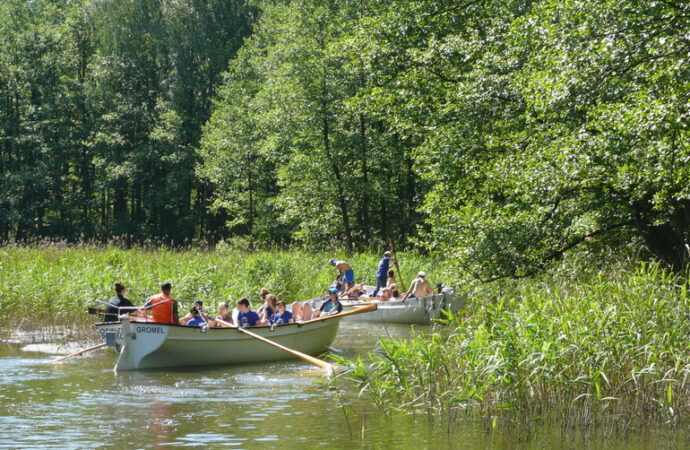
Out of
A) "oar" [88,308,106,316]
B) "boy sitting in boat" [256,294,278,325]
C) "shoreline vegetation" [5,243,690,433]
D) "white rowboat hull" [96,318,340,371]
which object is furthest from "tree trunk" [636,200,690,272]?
"oar" [88,308,106,316]

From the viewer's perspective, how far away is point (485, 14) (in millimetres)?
20109

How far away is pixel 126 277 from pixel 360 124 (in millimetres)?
17993

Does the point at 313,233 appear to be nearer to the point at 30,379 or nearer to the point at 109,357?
the point at 109,357

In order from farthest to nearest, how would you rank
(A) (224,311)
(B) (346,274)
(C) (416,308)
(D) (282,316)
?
(B) (346,274) → (C) (416,308) → (D) (282,316) → (A) (224,311)

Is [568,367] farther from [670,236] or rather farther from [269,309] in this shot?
[269,309]

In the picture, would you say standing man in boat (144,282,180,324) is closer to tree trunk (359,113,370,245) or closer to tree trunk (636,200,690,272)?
tree trunk (636,200,690,272)

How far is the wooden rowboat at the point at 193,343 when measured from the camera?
12.7m

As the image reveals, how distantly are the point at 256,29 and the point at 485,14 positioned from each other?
78.1 feet

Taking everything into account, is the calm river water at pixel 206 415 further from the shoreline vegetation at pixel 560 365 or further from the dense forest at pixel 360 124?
the dense forest at pixel 360 124

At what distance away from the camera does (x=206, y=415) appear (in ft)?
31.1

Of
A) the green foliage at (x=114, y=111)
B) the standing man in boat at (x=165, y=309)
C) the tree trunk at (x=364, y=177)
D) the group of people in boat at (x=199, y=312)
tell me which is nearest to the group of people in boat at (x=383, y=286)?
the group of people in boat at (x=199, y=312)

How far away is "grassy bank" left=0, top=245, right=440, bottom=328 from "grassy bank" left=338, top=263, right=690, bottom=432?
9.19 metres

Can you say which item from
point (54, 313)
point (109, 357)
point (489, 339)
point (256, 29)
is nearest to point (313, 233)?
point (256, 29)

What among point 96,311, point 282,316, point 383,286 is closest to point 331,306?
point 282,316
